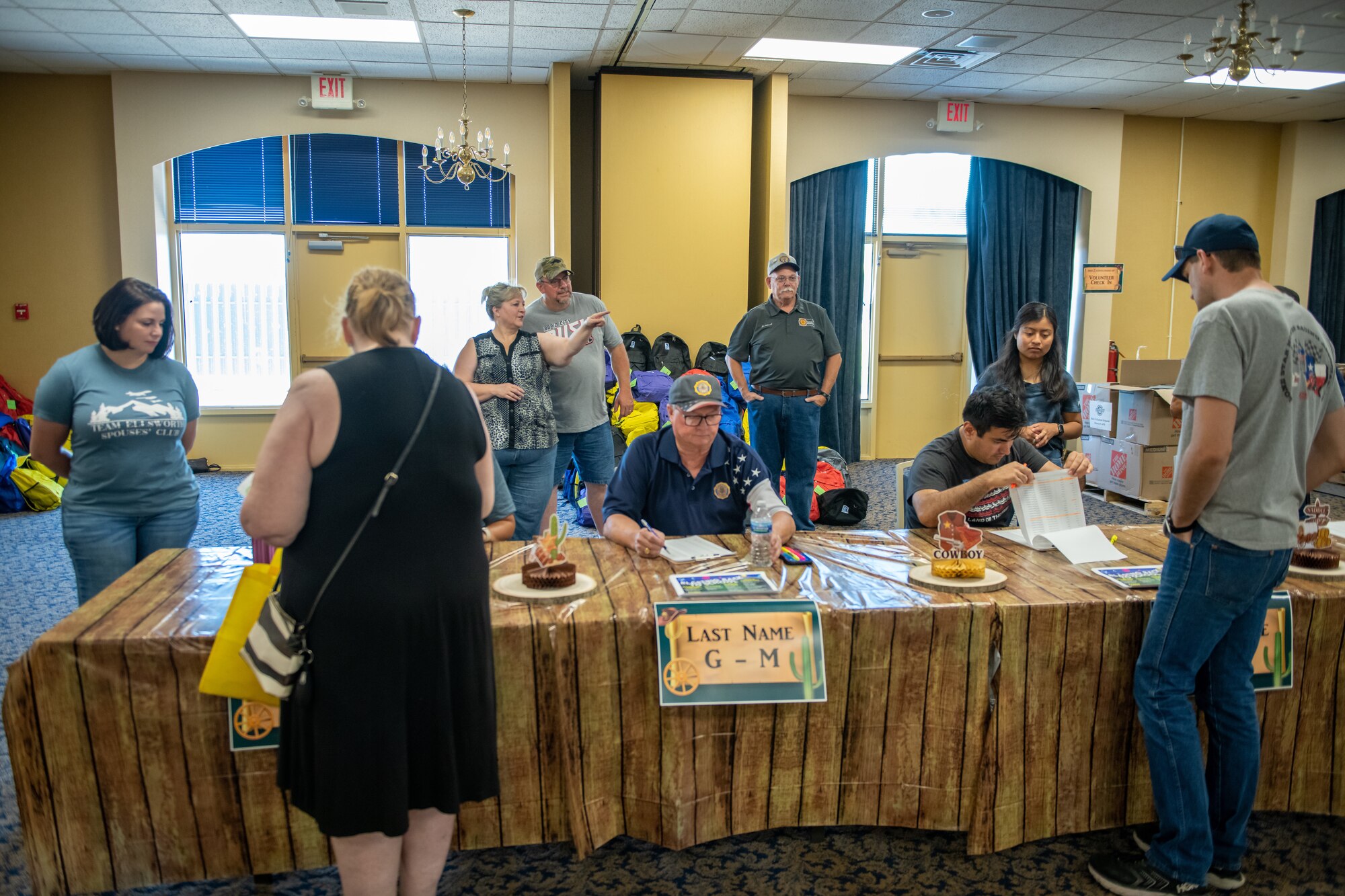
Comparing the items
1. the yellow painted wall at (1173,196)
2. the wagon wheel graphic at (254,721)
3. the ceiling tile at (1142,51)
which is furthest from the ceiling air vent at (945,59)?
the wagon wheel graphic at (254,721)

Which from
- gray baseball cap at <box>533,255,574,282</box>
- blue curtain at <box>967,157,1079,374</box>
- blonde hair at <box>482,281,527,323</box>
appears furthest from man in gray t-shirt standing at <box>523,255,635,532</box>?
blue curtain at <box>967,157,1079,374</box>

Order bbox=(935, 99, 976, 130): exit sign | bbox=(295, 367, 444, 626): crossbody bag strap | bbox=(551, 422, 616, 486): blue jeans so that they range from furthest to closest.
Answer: bbox=(935, 99, 976, 130): exit sign, bbox=(551, 422, 616, 486): blue jeans, bbox=(295, 367, 444, 626): crossbody bag strap

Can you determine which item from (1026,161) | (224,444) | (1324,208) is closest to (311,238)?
(224,444)

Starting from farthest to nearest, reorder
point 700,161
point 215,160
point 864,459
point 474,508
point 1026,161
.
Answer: point 864,459
point 1026,161
point 215,160
point 700,161
point 474,508

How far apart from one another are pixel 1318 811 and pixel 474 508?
6.86 feet

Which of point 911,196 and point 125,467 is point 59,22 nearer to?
point 125,467

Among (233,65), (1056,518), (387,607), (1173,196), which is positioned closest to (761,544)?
(1056,518)

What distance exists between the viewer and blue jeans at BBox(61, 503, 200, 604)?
236 cm

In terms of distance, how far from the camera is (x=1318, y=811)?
2160mm

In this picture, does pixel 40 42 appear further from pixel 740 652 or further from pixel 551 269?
pixel 740 652

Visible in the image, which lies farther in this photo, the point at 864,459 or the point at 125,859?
the point at 864,459

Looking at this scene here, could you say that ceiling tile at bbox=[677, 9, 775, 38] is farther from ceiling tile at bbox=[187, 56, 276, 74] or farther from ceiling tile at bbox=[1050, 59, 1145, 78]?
ceiling tile at bbox=[187, 56, 276, 74]

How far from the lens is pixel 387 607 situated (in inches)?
55.1

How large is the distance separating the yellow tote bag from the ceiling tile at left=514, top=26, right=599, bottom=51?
4.53m
